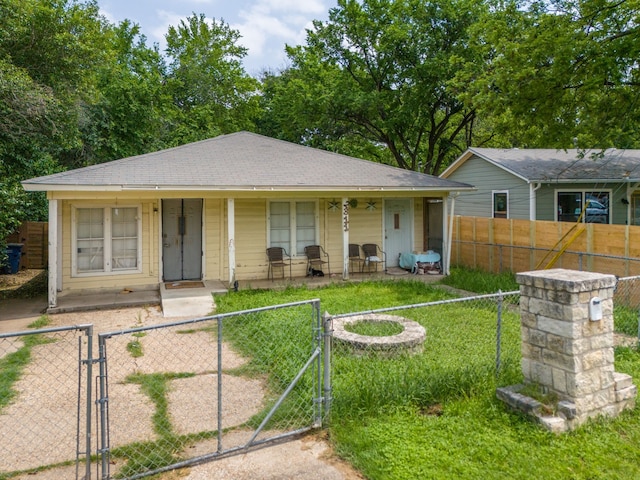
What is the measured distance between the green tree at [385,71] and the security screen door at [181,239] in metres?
12.4

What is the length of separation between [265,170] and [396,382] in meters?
7.83

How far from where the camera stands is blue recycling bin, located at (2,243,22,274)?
1391 cm

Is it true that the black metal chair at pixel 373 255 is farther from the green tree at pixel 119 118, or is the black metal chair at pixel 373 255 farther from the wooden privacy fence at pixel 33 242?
the green tree at pixel 119 118

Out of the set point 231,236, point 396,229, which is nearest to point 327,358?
point 231,236

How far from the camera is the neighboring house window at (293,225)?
38.9 feet

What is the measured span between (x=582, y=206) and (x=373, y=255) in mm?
7883

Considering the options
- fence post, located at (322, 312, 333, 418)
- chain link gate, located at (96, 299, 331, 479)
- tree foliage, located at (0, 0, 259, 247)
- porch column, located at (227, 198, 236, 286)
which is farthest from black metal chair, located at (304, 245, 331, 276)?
fence post, located at (322, 312, 333, 418)

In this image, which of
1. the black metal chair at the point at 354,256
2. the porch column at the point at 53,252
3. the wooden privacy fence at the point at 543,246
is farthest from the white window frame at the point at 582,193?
the porch column at the point at 53,252

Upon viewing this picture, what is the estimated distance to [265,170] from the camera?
11398 millimetres

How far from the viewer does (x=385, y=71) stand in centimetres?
2172

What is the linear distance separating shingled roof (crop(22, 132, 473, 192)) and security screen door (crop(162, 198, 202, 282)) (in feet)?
3.29

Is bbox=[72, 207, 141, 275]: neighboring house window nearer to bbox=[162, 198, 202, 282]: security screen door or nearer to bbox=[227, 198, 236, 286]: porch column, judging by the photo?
bbox=[162, 198, 202, 282]: security screen door

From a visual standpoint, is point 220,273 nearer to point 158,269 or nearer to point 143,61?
point 158,269

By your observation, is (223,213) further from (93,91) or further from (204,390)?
(204,390)
